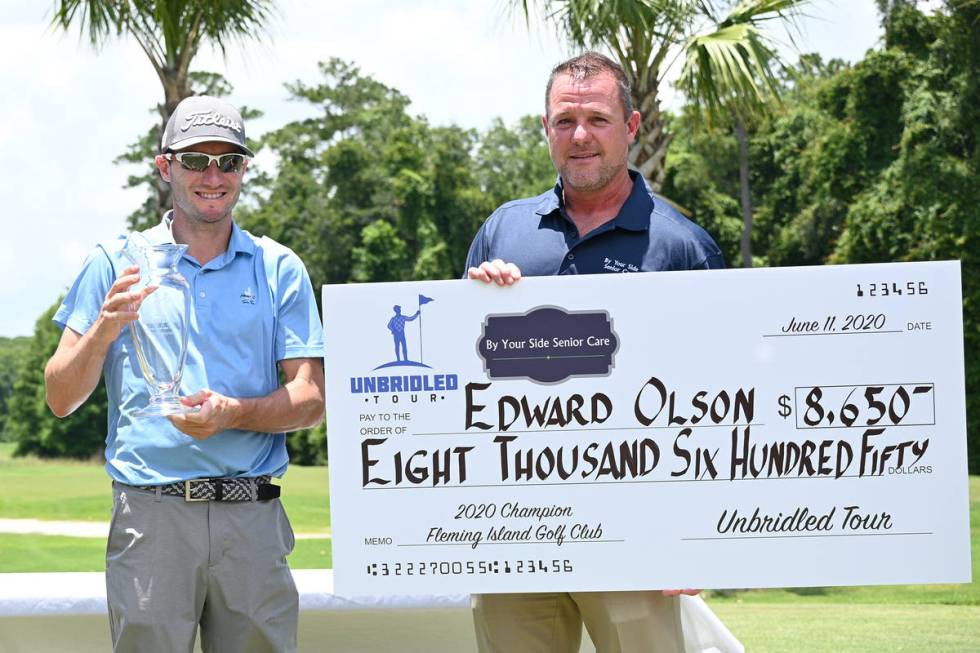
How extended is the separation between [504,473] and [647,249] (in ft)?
2.42

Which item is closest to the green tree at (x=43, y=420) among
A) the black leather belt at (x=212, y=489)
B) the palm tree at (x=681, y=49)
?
the palm tree at (x=681, y=49)

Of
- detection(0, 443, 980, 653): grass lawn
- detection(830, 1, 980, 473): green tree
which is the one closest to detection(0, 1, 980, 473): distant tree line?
detection(830, 1, 980, 473): green tree

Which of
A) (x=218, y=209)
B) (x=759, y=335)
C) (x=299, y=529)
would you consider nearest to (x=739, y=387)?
(x=759, y=335)

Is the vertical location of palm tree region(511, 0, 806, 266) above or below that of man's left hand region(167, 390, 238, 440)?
above

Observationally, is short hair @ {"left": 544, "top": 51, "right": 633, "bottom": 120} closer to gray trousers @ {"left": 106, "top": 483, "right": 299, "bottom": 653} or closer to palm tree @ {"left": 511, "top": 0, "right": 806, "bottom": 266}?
gray trousers @ {"left": 106, "top": 483, "right": 299, "bottom": 653}

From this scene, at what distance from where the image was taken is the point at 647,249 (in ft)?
11.1

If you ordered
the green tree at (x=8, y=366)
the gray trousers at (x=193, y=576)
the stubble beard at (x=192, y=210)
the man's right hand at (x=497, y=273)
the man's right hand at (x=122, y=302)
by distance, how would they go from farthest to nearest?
the green tree at (x=8, y=366)
the stubble beard at (x=192, y=210)
the gray trousers at (x=193, y=576)
the man's right hand at (x=497, y=273)
the man's right hand at (x=122, y=302)

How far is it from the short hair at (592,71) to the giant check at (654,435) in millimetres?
569

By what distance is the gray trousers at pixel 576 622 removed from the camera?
328 centimetres

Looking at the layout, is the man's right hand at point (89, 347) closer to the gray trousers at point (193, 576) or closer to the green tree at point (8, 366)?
the gray trousers at point (193, 576)

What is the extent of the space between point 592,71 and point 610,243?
0.47m

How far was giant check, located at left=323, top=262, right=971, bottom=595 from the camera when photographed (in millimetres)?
3164

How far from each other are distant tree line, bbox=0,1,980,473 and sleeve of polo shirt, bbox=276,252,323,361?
17.2 metres

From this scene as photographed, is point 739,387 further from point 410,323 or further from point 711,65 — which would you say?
point 711,65
